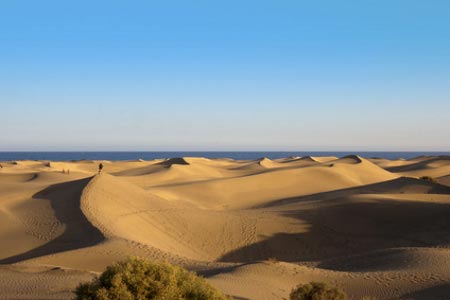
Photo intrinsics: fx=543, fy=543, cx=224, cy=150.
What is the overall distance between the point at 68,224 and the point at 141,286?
11.9 m

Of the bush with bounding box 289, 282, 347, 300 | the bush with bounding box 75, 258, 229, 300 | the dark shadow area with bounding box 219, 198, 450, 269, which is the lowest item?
the dark shadow area with bounding box 219, 198, 450, 269

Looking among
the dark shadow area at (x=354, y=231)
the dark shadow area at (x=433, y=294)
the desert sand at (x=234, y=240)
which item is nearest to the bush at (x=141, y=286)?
the desert sand at (x=234, y=240)

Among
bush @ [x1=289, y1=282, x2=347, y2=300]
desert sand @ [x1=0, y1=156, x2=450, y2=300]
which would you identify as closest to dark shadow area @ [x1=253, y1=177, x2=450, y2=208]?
desert sand @ [x1=0, y1=156, x2=450, y2=300]

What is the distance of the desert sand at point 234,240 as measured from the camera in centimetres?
1210

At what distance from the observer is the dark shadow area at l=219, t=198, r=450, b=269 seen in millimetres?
20625

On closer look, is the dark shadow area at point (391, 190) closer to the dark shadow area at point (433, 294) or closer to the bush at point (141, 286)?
the dark shadow area at point (433, 294)

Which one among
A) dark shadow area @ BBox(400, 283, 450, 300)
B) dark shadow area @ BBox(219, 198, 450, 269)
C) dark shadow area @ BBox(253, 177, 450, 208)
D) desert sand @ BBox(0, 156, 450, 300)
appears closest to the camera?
dark shadow area @ BBox(400, 283, 450, 300)

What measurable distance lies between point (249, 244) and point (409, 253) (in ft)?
24.6

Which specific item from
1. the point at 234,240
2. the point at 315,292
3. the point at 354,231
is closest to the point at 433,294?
the point at 315,292

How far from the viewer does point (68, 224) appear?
1916 centimetres

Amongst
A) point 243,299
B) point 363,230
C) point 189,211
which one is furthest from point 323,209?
point 243,299

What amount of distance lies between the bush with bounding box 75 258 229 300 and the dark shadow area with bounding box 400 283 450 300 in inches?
198

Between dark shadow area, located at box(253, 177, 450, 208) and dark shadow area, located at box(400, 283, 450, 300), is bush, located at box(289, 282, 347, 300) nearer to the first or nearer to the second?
dark shadow area, located at box(400, 283, 450, 300)

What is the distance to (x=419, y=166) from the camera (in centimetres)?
6556
